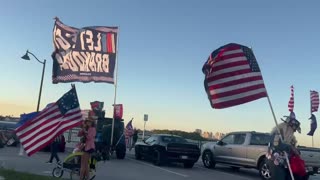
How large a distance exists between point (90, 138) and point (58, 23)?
7488 mm

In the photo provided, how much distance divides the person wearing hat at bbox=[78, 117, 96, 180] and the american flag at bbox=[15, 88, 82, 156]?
0.38 m

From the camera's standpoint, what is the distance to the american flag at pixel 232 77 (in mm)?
8523

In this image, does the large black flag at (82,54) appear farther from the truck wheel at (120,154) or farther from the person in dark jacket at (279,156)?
the person in dark jacket at (279,156)

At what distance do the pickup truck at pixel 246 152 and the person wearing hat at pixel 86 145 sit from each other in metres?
7.12

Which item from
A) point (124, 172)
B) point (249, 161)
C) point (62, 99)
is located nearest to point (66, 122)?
point (62, 99)

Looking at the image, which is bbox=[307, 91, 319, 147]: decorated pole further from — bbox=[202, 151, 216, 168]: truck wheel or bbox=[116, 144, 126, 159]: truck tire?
bbox=[116, 144, 126, 159]: truck tire

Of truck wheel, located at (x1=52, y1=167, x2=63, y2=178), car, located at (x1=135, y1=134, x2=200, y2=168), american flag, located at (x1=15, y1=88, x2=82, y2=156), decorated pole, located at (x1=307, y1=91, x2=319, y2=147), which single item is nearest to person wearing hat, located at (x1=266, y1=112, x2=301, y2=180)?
american flag, located at (x1=15, y1=88, x2=82, y2=156)

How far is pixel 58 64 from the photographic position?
18.2 m

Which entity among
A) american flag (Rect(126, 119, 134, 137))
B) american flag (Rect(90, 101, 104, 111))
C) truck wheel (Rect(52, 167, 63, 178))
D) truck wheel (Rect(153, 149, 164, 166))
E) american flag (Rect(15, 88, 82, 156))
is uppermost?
american flag (Rect(90, 101, 104, 111))

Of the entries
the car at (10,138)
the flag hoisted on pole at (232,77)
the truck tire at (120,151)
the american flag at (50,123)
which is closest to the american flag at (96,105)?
the car at (10,138)

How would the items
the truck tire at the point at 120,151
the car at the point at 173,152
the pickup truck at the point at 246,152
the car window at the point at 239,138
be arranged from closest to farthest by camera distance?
the pickup truck at the point at 246,152 < the car window at the point at 239,138 < the car at the point at 173,152 < the truck tire at the point at 120,151

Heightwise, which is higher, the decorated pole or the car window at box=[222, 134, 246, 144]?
the decorated pole

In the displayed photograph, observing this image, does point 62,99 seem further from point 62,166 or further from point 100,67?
point 100,67

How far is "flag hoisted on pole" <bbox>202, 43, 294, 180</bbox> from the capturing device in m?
8.52
